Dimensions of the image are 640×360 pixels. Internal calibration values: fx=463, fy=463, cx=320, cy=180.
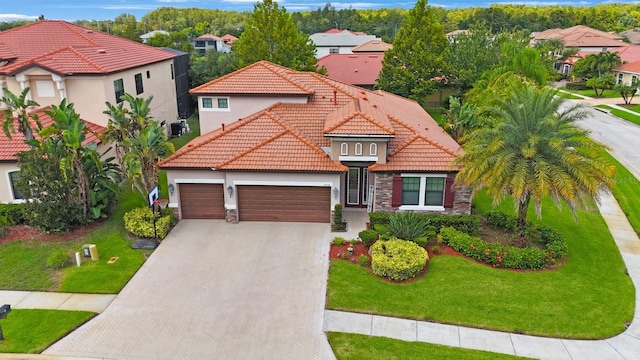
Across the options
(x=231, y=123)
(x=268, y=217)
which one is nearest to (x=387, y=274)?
(x=268, y=217)

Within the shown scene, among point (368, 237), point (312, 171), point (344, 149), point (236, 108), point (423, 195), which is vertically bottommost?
point (368, 237)

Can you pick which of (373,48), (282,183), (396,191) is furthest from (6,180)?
(373,48)

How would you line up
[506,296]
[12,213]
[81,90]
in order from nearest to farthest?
1. [506,296]
2. [12,213]
3. [81,90]

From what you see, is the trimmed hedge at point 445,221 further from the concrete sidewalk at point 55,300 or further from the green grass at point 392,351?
the concrete sidewalk at point 55,300

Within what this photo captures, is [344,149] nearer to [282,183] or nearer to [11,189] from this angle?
[282,183]

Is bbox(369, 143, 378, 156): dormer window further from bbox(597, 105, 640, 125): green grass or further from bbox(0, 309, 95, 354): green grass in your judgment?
bbox(597, 105, 640, 125): green grass
